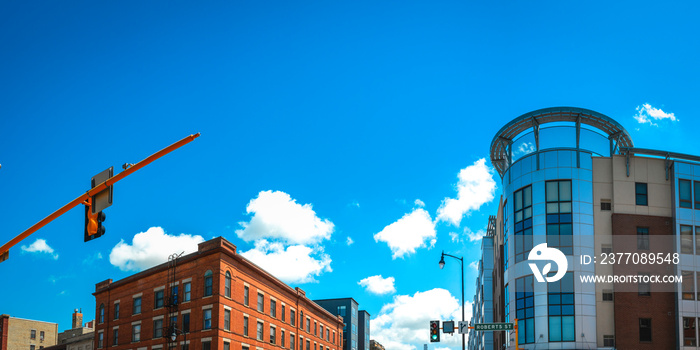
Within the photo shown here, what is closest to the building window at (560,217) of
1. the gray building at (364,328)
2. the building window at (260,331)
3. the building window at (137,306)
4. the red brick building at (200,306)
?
the red brick building at (200,306)

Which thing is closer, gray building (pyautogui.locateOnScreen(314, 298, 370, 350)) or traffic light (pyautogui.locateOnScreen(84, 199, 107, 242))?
traffic light (pyautogui.locateOnScreen(84, 199, 107, 242))

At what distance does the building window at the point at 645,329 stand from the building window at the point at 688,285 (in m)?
3.18

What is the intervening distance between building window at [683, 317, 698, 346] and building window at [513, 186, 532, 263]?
11.8 meters

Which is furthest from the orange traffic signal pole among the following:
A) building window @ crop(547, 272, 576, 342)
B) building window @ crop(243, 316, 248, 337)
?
building window @ crop(243, 316, 248, 337)

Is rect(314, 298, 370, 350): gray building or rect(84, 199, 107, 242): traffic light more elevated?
rect(84, 199, 107, 242): traffic light

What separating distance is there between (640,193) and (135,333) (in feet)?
158

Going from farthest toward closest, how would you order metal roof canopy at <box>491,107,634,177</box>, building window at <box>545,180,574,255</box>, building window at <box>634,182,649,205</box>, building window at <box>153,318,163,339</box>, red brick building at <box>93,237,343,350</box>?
building window at <box>153,318,163,339</box> → red brick building at <box>93,237,343,350</box> → metal roof canopy at <box>491,107,634,177</box> → building window at <box>634,182,649,205</box> → building window at <box>545,180,574,255</box>

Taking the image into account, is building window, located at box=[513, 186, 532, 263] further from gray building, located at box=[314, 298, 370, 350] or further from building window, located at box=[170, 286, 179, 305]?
gray building, located at box=[314, 298, 370, 350]

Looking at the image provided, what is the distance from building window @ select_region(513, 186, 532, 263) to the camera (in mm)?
50125

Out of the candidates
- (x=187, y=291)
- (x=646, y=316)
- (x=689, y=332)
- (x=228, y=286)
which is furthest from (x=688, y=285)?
(x=187, y=291)

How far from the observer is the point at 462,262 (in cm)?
4719

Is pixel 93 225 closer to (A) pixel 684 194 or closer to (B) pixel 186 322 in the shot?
(B) pixel 186 322

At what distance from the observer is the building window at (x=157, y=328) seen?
200 ft

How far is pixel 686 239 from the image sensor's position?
156 ft
